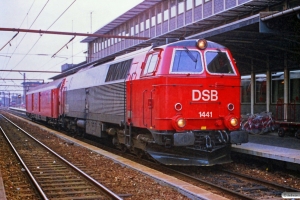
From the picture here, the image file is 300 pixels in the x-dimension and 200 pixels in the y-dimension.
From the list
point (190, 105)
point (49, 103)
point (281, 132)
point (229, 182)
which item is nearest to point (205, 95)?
point (190, 105)

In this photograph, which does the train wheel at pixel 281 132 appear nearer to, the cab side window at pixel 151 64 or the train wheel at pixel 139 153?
the train wheel at pixel 139 153

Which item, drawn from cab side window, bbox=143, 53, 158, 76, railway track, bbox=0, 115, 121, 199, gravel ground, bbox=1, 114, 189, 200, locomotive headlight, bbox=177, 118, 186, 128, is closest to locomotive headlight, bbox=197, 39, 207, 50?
cab side window, bbox=143, 53, 158, 76

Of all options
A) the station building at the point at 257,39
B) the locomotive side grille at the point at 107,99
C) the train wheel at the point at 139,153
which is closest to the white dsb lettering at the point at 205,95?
the locomotive side grille at the point at 107,99

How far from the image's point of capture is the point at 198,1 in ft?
88.7

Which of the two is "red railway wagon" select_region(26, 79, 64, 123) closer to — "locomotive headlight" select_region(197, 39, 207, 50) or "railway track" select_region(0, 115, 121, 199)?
"railway track" select_region(0, 115, 121, 199)

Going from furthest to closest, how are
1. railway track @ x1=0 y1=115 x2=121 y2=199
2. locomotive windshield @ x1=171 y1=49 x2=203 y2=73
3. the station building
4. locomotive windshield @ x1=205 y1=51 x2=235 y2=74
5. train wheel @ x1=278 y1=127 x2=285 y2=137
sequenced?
1. train wheel @ x1=278 y1=127 x2=285 y2=137
2. the station building
3. locomotive windshield @ x1=205 y1=51 x2=235 y2=74
4. locomotive windshield @ x1=171 y1=49 x2=203 y2=73
5. railway track @ x1=0 y1=115 x2=121 y2=199

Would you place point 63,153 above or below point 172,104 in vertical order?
below

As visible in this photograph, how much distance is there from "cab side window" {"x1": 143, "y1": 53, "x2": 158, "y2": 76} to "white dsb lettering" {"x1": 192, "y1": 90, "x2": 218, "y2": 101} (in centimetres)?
130

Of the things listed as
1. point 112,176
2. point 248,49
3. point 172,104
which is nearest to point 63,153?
point 112,176

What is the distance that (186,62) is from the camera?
452 inches

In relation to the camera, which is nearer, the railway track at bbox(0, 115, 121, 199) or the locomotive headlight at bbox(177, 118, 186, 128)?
the railway track at bbox(0, 115, 121, 199)

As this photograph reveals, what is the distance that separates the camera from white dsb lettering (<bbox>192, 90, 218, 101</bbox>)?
439 inches

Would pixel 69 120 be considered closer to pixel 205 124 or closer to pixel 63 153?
pixel 63 153

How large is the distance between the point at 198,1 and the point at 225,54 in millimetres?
15775
